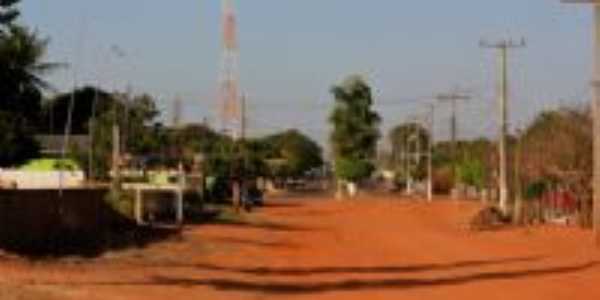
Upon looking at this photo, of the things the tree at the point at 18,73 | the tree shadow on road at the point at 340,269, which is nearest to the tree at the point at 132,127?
the tree at the point at 18,73

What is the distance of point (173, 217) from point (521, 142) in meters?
30.9

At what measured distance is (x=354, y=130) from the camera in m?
149

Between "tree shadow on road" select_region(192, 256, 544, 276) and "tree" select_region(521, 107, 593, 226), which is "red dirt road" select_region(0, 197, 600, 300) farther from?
"tree" select_region(521, 107, 593, 226)

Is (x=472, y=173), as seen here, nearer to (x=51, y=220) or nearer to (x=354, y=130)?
(x=354, y=130)

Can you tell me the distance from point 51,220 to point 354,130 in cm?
11278

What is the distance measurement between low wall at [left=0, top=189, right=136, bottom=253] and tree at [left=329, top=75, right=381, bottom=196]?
10358 centimetres

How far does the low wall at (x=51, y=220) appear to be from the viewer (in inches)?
1305

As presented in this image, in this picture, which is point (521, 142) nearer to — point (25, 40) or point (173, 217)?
point (173, 217)

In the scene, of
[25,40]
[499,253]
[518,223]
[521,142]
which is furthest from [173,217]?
[521,142]

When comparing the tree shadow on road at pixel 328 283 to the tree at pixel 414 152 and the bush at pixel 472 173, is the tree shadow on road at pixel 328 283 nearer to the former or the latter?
the bush at pixel 472 173

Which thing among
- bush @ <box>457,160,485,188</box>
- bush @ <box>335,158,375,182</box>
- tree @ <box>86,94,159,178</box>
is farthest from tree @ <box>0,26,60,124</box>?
bush @ <box>335,158,375,182</box>

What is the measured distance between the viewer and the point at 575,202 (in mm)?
65562

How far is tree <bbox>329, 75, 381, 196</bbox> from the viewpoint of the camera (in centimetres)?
14788

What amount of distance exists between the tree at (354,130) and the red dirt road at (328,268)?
289 feet
